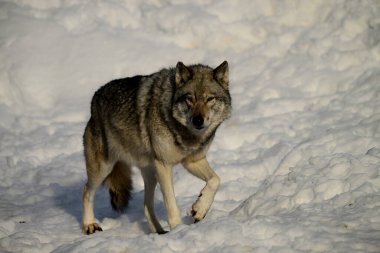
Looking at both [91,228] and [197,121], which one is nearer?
[197,121]

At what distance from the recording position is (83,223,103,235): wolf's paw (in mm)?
6637

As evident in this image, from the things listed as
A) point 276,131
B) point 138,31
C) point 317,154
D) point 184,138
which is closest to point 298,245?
point 184,138

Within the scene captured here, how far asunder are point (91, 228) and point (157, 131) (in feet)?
5.14

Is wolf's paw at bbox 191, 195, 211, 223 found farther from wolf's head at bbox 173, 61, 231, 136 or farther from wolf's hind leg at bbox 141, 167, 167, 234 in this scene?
wolf's hind leg at bbox 141, 167, 167, 234

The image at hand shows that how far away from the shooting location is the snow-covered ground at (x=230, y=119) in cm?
543

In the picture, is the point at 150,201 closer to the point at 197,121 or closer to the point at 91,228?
the point at 91,228

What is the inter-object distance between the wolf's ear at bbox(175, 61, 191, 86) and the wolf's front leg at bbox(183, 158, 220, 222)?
89cm

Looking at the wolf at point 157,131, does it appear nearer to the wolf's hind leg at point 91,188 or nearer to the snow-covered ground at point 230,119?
the wolf's hind leg at point 91,188

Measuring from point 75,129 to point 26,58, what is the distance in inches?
97.7

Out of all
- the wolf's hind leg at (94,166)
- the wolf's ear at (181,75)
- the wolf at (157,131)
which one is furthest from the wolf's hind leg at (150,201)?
the wolf's ear at (181,75)

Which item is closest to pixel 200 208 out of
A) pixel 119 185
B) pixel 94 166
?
pixel 119 185

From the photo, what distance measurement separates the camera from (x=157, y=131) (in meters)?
6.08

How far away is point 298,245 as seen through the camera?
4.82m

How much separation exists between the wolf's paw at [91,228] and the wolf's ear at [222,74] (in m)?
2.31
